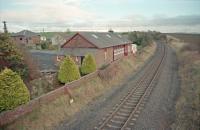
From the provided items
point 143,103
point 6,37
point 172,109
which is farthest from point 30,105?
point 172,109

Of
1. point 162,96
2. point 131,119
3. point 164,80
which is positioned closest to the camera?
point 131,119

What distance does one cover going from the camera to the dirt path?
14617 millimetres

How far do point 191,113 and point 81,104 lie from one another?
8472mm

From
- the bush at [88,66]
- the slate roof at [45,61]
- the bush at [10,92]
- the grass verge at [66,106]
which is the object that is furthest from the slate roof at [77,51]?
the bush at [10,92]

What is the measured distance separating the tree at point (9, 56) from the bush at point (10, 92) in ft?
14.2

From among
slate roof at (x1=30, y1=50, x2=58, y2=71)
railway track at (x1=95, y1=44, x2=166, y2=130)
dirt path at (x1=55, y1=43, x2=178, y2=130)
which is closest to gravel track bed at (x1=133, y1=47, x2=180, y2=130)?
dirt path at (x1=55, y1=43, x2=178, y2=130)

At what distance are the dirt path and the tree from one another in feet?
24.1

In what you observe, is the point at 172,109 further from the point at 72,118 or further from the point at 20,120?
the point at 20,120

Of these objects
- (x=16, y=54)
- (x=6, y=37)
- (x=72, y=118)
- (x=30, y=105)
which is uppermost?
(x=6, y=37)

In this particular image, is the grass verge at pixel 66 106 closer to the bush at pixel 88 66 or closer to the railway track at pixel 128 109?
the bush at pixel 88 66

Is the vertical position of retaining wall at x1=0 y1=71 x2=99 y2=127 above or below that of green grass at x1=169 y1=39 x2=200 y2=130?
above

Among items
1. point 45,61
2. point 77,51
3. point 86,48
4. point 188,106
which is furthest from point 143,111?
point 45,61

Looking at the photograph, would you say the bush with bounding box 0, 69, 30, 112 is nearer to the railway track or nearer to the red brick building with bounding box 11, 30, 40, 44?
the railway track

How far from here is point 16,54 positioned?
19.7 meters
